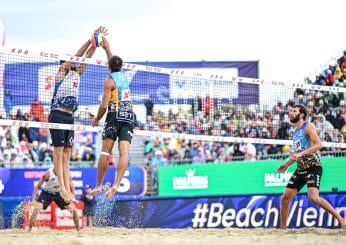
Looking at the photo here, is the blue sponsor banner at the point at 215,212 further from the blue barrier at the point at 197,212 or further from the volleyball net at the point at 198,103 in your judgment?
the volleyball net at the point at 198,103

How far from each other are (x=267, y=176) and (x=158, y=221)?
3.91 metres

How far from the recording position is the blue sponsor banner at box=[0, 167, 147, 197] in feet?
66.3

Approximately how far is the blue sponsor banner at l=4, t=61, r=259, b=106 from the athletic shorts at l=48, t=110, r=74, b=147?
2034 millimetres

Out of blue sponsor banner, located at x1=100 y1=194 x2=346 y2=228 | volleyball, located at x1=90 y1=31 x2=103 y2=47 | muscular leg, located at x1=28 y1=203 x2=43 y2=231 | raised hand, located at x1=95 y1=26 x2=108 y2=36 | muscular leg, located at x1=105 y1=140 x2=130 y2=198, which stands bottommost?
blue sponsor banner, located at x1=100 y1=194 x2=346 y2=228

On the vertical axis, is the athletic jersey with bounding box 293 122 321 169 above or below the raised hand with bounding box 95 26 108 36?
below

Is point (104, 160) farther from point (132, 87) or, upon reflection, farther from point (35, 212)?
point (132, 87)

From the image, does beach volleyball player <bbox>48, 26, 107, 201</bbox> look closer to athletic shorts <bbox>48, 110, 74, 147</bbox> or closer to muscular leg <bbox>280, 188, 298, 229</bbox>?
athletic shorts <bbox>48, 110, 74, 147</bbox>

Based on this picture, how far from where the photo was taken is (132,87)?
15.5 metres

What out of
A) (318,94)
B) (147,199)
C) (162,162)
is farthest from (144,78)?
(162,162)

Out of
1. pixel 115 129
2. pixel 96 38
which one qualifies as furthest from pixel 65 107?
pixel 115 129

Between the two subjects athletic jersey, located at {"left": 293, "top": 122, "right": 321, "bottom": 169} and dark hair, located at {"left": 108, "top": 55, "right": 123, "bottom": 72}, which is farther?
athletic jersey, located at {"left": 293, "top": 122, "right": 321, "bottom": 169}

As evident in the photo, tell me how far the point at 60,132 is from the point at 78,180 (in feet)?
30.6

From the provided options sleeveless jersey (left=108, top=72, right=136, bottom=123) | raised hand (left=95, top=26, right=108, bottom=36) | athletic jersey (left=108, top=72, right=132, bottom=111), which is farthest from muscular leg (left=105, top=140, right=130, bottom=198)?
raised hand (left=95, top=26, right=108, bottom=36)

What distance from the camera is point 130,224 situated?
16.5 metres
